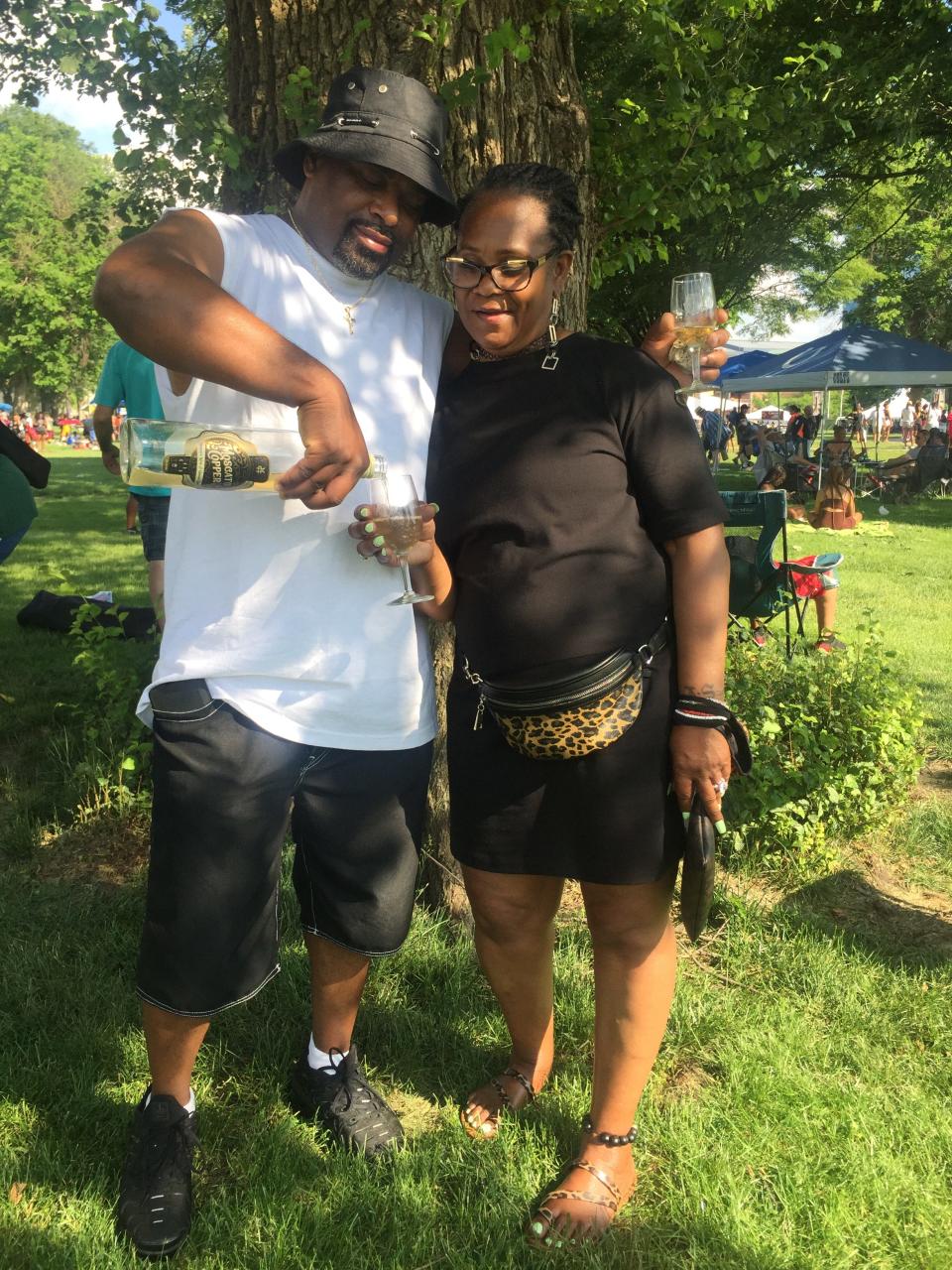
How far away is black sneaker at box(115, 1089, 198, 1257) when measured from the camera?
2111 mm

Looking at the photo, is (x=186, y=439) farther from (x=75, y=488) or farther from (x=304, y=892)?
A: (x=75, y=488)

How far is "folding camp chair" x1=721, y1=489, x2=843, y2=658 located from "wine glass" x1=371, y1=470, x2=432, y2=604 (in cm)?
433

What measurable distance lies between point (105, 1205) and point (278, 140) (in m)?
2.96

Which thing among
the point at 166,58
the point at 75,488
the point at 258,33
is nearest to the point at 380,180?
the point at 258,33

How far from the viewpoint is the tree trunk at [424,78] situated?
116 inches

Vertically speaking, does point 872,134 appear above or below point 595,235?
above

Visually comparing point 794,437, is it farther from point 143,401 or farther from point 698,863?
point 698,863

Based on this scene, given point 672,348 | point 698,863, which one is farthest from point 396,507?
point 698,863

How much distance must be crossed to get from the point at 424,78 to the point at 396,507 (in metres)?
1.73

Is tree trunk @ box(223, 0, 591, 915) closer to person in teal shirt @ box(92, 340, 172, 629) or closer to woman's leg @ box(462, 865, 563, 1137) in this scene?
woman's leg @ box(462, 865, 563, 1137)

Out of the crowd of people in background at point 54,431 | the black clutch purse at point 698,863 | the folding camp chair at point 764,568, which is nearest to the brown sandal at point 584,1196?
the black clutch purse at point 698,863

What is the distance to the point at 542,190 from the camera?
6.78 ft

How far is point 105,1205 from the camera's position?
2207mm

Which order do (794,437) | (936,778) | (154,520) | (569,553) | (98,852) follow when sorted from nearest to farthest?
(569,553)
(98,852)
(936,778)
(154,520)
(794,437)
